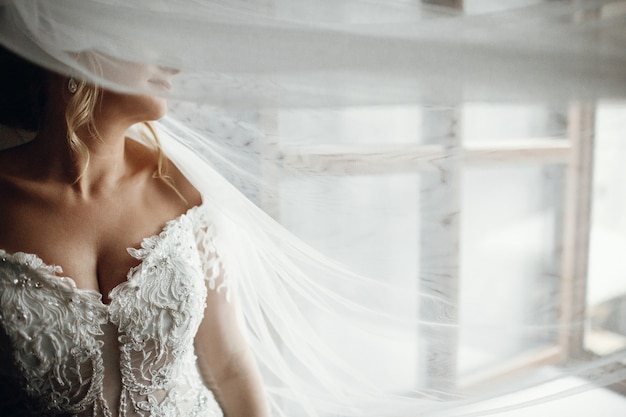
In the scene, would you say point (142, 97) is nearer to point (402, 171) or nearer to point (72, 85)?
point (72, 85)

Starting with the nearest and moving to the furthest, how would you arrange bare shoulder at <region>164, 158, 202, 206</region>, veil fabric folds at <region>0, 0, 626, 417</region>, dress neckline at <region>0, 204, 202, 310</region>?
1. veil fabric folds at <region>0, 0, 626, 417</region>
2. dress neckline at <region>0, 204, 202, 310</region>
3. bare shoulder at <region>164, 158, 202, 206</region>

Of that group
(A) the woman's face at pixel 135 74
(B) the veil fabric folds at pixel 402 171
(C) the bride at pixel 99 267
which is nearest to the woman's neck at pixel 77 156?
(C) the bride at pixel 99 267

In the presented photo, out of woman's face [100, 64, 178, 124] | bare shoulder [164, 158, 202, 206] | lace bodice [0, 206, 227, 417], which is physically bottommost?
lace bodice [0, 206, 227, 417]

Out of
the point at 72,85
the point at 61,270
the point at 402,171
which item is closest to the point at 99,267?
the point at 61,270

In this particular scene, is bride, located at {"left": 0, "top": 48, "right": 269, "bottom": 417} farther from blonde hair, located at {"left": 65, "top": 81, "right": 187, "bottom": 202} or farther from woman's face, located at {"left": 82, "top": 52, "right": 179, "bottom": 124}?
woman's face, located at {"left": 82, "top": 52, "right": 179, "bottom": 124}

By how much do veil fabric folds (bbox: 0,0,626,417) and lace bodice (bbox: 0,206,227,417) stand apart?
0.13 meters

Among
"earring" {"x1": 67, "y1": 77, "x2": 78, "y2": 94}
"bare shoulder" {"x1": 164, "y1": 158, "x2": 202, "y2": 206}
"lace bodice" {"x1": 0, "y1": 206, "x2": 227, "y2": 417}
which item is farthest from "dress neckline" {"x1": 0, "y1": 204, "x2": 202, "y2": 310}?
"earring" {"x1": 67, "y1": 77, "x2": 78, "y2": 94}

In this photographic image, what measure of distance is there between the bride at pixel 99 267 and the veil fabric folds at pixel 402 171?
0.28 ft

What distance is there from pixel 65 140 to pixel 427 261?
2.09 feet

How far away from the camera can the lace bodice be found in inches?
32.1

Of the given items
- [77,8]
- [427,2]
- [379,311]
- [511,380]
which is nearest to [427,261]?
[379,311]

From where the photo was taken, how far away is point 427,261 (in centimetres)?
79

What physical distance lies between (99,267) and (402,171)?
20.7 inches

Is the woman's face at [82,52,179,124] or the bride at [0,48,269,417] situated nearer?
the woman's face at [82,52,179,124]
